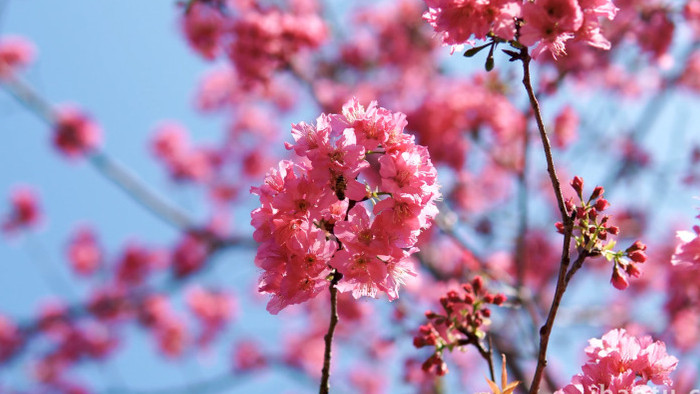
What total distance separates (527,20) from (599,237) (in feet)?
2.54

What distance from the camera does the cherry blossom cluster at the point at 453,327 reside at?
212cm

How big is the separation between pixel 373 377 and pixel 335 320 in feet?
28.9

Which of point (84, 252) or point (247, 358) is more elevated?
point (84, 252)

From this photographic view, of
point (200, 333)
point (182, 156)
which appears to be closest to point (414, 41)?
point (182, 156)

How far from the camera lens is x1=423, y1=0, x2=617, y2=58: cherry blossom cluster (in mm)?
1673

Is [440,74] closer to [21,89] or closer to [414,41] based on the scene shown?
[414,41]

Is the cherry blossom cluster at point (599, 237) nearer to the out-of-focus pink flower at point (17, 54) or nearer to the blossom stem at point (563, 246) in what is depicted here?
the blossom stem at point (563, 246)

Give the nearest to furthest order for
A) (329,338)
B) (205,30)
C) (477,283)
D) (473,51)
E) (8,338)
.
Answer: (329,338), (473,51), (477,283), (205,30), (8,338)

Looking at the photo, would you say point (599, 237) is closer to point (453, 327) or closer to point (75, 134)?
point (453, 327)

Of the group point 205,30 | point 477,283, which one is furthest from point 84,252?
point 477,283

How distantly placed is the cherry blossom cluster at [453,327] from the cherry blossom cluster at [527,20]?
3.28 feet

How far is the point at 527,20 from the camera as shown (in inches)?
66.7

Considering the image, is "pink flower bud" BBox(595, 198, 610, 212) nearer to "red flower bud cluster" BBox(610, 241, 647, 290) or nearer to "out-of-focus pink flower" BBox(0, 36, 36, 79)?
"red flower bud cluster" BBox(610, 241, 647, 290)

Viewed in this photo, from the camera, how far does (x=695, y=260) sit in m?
1.72
